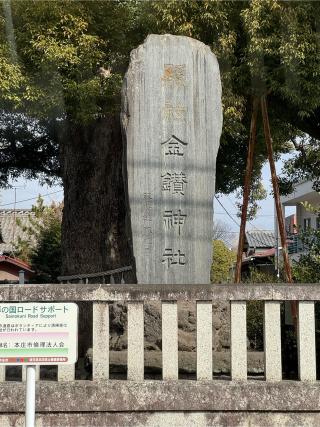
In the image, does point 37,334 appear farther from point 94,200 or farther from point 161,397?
point 94,200

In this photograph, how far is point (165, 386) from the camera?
4.74 m

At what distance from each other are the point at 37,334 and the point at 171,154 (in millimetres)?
3262

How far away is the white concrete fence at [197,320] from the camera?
15.9ft

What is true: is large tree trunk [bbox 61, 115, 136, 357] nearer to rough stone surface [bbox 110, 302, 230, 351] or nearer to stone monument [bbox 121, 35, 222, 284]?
rough stone surface [bbox 110, 302, 230, 351]

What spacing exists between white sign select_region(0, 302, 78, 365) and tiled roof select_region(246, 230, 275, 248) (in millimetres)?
36758

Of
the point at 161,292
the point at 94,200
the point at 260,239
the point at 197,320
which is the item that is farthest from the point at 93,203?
the point at 260,239

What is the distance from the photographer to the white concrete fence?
485 centimetres

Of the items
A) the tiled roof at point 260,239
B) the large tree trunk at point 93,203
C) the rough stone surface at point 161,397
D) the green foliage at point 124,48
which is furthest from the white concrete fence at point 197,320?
the tiled roof at point 260,239

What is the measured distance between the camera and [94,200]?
10656 millimetres

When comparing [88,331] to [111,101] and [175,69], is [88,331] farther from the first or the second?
[175,69]

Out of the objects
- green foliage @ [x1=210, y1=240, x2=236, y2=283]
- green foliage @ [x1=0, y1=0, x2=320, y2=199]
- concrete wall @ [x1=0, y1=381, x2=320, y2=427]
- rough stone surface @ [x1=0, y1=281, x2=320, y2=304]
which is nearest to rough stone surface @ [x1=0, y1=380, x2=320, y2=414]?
concrete wall @ [x1=0, y1=381, x2=320, y2=427]

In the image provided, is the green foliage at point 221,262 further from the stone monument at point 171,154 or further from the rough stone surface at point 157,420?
the rough stone surface at point 157,420

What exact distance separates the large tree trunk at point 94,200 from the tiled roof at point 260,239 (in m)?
29.9

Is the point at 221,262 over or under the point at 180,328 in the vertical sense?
over
